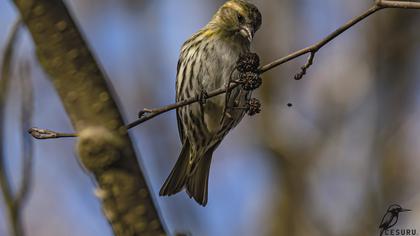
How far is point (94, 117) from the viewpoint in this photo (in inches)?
61.6

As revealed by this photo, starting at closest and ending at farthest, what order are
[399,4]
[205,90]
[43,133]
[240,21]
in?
[399,4], [43,133], [205,90], [240,21]

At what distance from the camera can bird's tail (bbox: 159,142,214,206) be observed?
4.74 metres

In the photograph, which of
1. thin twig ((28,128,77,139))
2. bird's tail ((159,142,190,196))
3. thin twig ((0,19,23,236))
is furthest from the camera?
bird's tail ((159,142,190,196))

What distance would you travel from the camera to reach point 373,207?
256 inches

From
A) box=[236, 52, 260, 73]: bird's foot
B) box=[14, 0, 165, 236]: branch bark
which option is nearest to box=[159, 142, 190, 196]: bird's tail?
box=[236, 52, 260, 73]: bird's foot

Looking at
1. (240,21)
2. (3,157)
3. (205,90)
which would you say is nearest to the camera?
(3,157)

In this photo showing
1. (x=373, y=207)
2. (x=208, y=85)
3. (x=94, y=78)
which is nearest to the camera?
(x=94, y=78)

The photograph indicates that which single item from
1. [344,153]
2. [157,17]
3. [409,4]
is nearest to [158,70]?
[157,17]

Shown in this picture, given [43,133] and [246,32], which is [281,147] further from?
[43,133]

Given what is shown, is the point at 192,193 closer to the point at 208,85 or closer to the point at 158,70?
the point at 208,85

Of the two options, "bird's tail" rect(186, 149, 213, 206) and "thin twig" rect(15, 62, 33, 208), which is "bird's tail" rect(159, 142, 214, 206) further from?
"thin twig" rect(15, 62, 33, 208)

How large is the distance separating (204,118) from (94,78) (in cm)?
324

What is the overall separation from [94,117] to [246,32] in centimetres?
353

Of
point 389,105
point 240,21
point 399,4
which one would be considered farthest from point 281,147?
point 399,4
